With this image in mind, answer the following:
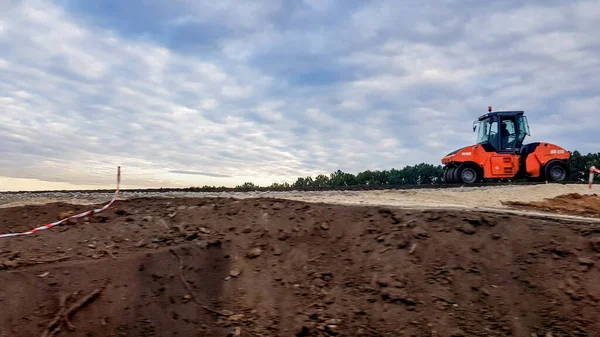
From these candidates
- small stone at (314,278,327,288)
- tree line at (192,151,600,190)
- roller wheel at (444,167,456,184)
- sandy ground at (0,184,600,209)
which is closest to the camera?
small stone at (314,278,327,288)

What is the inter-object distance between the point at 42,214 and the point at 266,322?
558cm

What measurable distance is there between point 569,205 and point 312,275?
8918 mm

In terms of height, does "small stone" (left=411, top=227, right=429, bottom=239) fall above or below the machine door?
below

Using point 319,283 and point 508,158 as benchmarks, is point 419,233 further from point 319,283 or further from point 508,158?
point 508,158

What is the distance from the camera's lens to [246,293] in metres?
6.17

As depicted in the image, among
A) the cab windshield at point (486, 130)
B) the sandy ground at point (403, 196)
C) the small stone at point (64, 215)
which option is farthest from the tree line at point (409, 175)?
the small stone at point (64, 215)

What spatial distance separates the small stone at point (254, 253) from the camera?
22.2ft

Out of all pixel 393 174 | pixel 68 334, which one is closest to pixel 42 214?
pixel 68 334

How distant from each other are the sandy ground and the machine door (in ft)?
9.28

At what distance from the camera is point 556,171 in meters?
Answer: 18.4

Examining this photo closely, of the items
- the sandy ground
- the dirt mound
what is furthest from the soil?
the dirt mound

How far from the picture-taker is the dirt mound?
11.5 metres

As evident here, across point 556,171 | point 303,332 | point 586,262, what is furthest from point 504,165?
point 303,332

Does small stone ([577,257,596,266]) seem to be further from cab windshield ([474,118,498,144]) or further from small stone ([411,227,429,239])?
cab windshield ([474,118,498,144])
